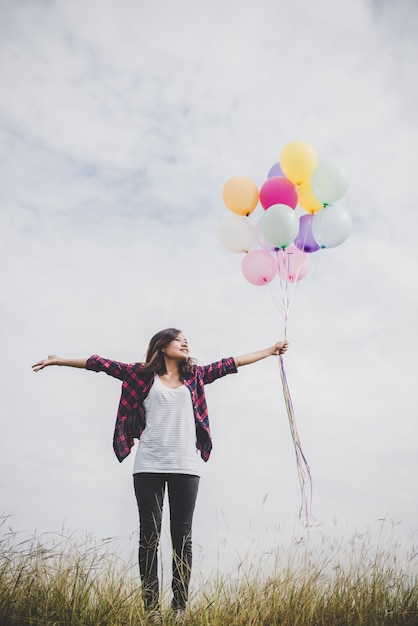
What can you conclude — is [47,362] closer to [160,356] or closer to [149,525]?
[160,356]

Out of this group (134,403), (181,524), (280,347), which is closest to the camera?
(181,524)

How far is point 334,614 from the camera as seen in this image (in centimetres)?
311

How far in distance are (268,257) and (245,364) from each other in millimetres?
959

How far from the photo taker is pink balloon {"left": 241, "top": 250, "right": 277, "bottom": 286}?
4.20 m

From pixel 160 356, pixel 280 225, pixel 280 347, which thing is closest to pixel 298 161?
pixel 280 225

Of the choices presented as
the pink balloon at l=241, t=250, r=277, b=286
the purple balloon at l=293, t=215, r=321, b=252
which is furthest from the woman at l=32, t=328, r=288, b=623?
the purple balloon at l=293, t=215, r=321, b=252

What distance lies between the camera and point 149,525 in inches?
122

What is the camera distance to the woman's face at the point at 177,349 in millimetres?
3525

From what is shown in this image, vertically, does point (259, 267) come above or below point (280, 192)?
below

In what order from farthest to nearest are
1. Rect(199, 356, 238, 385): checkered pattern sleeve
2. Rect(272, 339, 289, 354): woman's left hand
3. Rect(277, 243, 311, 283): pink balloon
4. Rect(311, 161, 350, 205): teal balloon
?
Rect(277, 243, 311, 283): pink balloon
Rect(311, 161, 350, 205): teal balloon
Rect(272, 339, 289, 354): woman's left hand
Rect(199, 356, 238, 385): checkered pattern sleeve

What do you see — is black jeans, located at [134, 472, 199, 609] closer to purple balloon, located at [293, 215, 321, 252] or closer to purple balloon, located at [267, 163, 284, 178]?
purple balloon, located at [293, 215, 321, 252]

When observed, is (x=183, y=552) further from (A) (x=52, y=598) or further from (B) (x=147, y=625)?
(A) (x=52, y=598)

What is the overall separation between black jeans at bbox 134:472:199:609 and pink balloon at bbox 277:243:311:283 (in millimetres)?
1722

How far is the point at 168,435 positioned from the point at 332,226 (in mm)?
1915
